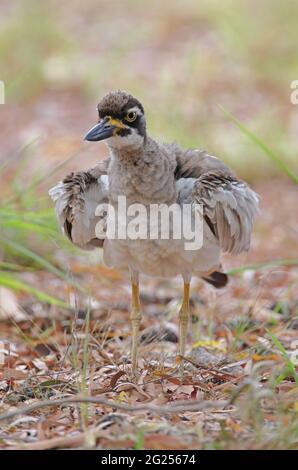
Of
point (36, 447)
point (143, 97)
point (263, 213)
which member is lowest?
point (36, 447)

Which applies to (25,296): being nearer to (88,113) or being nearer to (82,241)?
(82,241)

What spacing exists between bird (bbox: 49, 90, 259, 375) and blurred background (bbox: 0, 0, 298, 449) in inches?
10.8

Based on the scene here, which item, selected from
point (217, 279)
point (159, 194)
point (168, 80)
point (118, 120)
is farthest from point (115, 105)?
point (168, 80)

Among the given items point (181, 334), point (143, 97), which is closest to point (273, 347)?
point (181, 334)

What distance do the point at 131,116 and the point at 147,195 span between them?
0.40 metres

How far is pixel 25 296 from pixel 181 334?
69.6 inches

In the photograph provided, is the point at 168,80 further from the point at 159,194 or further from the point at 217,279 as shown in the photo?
the point at 159,194

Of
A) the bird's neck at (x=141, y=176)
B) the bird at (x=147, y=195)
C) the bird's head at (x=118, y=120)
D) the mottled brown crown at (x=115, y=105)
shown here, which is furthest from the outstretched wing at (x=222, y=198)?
the mottled brown crown at (x=115, y=105)

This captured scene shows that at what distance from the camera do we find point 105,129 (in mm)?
4559

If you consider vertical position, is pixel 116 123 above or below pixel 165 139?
below

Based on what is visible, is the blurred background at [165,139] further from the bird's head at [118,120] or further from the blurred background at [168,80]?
the bird's head at [118,120]

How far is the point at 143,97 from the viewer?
9.38 meters

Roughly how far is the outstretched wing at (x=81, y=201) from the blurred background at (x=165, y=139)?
0.28 meters

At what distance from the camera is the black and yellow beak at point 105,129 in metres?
4.51
